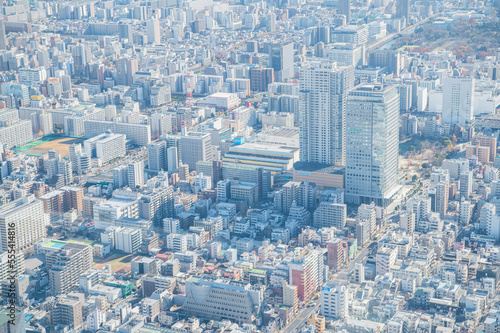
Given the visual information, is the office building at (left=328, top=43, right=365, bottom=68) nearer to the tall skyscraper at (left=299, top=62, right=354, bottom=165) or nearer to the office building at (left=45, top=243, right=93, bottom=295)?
the tall skyscraper at (left=299, top=62, right=354, bottom=165)

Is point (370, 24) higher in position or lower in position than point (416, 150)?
higher

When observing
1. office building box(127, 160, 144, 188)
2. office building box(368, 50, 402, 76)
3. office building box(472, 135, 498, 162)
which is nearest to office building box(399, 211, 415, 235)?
office building box(472, 135, 498, 162)

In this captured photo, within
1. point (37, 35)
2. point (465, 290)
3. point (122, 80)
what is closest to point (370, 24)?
point (122, 80)

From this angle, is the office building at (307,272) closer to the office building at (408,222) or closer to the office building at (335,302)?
the office building at (335,302)

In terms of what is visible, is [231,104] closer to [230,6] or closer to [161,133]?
[161,133]

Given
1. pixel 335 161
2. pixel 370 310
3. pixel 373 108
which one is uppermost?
pixel 373 108

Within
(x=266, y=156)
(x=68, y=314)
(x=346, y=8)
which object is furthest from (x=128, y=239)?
(x=346, y=8)
